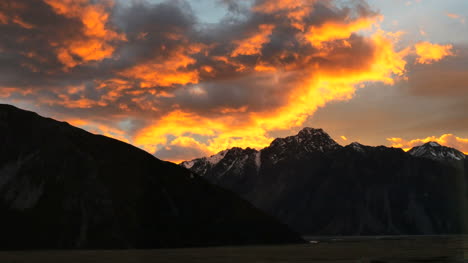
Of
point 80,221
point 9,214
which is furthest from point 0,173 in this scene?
point 80,221

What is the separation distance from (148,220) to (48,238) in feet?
111

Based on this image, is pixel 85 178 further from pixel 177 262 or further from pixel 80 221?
pixel 177 262

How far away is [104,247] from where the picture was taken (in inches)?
6609

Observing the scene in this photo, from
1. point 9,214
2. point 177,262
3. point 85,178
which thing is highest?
point 85,178

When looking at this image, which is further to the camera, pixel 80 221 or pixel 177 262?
pixel 80 221

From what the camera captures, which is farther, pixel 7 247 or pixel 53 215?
pixel 53 215

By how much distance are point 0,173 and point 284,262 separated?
14566cm

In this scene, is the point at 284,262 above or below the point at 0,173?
below

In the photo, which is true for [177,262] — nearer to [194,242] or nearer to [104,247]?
[104,247]

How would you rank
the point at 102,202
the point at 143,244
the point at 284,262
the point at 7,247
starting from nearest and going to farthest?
the point at 284,262
the point at 7,247
the point at 143,244
the point at 102,202

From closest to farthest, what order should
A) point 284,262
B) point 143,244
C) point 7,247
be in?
point 284,262, point 7,247, point 143,244

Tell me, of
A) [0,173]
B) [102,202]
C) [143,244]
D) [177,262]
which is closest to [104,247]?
[143,244]

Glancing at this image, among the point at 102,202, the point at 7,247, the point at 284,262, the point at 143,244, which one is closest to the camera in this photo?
the point at 284,262

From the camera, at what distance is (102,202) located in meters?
190
